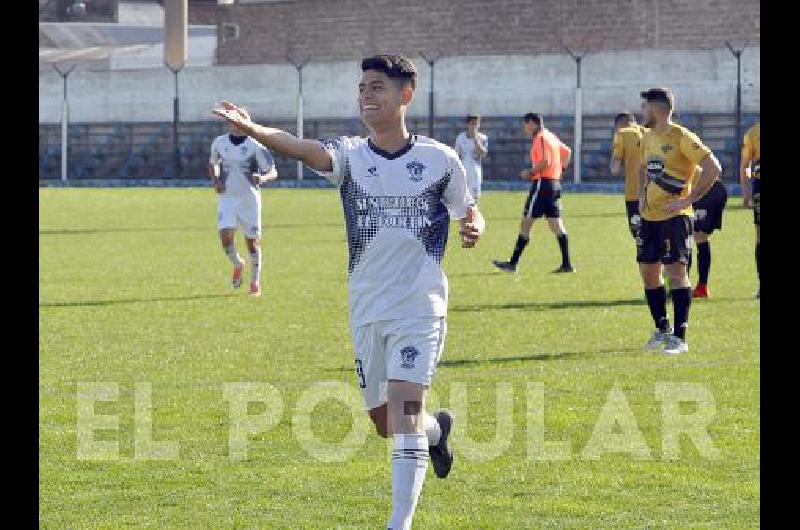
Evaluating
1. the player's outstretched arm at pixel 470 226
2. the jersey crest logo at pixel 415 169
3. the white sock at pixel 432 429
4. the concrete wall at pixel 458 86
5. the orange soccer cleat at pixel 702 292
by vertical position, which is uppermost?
the concrete wall at pixel 458 86

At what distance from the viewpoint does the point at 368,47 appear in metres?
68.4

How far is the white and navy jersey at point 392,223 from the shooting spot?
8.09 metres

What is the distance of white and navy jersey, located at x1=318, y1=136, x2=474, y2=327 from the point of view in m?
8.09

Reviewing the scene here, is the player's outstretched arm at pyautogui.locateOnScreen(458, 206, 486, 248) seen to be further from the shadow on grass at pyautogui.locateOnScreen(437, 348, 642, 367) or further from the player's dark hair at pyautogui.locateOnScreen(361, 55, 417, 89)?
the shadow on grass at pyautogui.locateOnScreen(437, 348, 642, 367)

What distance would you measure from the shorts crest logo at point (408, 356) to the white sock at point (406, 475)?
331 millimetres

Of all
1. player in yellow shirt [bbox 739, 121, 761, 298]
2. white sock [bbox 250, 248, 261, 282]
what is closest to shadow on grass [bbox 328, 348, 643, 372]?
player in yellow shirt [bbox 739, 121, 761, 298]

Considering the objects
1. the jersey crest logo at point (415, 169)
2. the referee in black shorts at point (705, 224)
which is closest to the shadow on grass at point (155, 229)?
the referee in black shorts at point (705, 224)

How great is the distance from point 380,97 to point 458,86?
48979 mm

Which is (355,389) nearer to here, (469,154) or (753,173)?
(753,173)

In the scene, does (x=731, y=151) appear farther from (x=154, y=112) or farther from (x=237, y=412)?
(x=237, y=412)

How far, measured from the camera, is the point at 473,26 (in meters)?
66.1

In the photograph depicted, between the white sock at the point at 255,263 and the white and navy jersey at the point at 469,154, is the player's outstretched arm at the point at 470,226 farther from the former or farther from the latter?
the white and navy jersey at the point at 469,154
